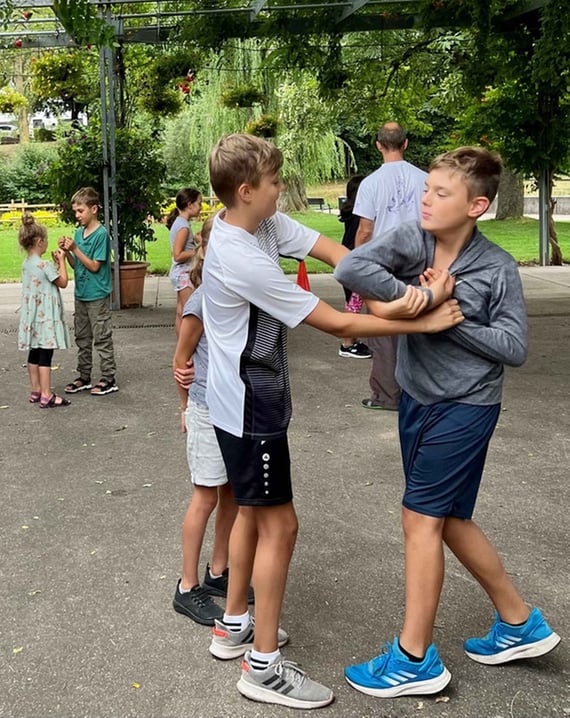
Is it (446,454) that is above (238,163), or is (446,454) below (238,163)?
below

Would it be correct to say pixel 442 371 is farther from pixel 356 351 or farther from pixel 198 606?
pixel 356 351

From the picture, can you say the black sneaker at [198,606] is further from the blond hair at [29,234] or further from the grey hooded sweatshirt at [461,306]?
the blond hair at [29,234]

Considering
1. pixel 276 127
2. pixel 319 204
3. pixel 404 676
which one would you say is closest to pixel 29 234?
pixel 404 676

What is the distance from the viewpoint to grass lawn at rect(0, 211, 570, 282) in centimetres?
1897

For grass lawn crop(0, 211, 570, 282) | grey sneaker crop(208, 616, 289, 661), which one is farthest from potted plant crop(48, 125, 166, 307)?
grey sneaker crop(208, 616, 289, 661)

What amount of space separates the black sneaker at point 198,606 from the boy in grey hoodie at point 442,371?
2.31ft

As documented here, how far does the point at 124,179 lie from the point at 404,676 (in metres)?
11.0

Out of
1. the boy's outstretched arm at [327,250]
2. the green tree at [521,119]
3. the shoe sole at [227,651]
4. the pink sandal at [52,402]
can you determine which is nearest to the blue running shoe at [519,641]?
the shoe sole at [227,651]

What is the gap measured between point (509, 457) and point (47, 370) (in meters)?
3.74

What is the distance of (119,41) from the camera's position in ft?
42.2

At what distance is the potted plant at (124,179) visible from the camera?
1316 centimetres

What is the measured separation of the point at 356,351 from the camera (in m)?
9.54

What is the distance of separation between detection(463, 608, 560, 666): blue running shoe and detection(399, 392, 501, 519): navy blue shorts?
52 centimetres

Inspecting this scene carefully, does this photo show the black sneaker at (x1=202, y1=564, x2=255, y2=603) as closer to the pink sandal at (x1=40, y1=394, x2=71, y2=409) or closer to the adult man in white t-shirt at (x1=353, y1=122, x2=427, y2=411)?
the adult man in white t-shirt at (x1=353, y1=122, x2=427, y2=411)
